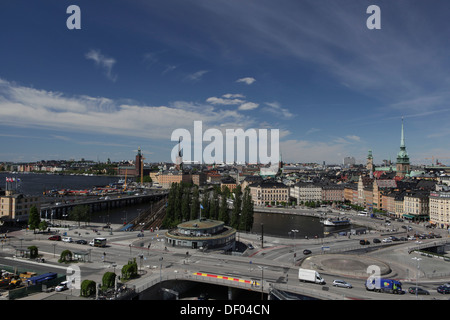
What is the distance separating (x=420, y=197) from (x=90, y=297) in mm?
77198

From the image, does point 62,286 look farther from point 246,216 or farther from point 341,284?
point 246,216

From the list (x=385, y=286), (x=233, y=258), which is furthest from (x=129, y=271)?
(x=385, y=286)

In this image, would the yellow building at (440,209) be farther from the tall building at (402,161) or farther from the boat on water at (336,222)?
the tall building at (402,161)

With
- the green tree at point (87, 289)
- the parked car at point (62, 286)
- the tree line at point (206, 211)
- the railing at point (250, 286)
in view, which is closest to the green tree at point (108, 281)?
the green tree at point (87, 289)

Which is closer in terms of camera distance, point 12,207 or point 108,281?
point 108,281

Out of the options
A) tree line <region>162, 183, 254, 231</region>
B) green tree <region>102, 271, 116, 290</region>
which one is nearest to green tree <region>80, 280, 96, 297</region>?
green tree <region>102, 271, 116, 290</region>

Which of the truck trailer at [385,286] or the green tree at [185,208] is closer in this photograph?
the truck trailer at [385,286]

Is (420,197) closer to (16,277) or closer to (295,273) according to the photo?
(295,273)

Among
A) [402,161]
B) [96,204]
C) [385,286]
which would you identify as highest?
[402,161]

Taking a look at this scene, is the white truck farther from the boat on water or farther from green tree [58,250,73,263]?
the boat on water

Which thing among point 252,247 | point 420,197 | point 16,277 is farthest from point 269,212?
point 16,277

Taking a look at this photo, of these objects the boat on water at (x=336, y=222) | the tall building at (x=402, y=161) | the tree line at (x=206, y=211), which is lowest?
the boat on water at (x=336, y=222)

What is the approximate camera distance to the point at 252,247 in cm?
4281

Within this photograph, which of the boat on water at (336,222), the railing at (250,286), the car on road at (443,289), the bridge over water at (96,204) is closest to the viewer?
the railing at (250,286)
